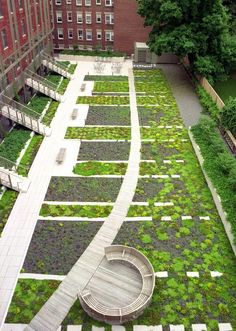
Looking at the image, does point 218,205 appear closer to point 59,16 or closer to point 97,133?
point 97,133

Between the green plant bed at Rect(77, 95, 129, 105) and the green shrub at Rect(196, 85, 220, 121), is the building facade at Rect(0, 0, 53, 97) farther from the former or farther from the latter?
the green shrub at Rect(196, 85, 220, 121)

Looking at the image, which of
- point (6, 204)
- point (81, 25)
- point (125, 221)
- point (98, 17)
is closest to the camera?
point (125, 221)

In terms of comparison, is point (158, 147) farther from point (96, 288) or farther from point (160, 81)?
point (160, 81)

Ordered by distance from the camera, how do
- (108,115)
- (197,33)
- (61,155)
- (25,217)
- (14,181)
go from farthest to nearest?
(197,33)
(108,115)
(61,155)
(14,181)
(25,217)

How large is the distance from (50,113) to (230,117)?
15.3 metres

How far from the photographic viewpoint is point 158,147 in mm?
24547

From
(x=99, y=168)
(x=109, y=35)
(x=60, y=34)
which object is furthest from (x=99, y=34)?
(x=99, y=168)

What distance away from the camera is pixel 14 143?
24.2m

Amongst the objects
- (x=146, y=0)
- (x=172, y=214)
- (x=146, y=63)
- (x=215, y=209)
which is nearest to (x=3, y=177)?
(x=172, y=214)

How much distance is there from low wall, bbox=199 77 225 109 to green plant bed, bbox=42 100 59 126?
14610 millimetres

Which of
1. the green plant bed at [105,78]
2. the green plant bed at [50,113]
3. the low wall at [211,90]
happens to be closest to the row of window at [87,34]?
the green plant bed at [105,78]

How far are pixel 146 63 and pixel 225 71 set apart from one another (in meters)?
11.6

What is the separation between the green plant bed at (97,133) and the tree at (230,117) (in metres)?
7.44

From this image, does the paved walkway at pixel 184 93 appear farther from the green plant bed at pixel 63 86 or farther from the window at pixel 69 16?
the window at pixel 69 16
